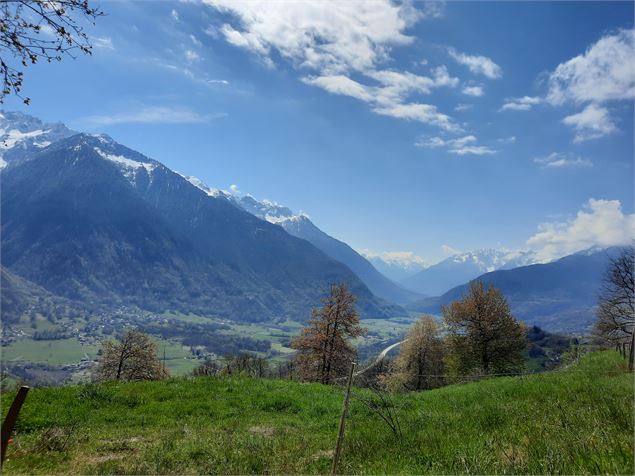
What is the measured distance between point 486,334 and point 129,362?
48.4 meters

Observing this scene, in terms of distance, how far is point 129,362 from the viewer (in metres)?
56.5

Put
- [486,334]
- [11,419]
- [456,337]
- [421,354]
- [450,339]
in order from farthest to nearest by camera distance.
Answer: [421,354]
[450,339]
[456,337]
[486,334]
[11,419]

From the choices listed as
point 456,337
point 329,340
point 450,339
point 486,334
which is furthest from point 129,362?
point 486,334

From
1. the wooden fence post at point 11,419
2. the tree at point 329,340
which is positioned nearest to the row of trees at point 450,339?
the tree at point 329,340

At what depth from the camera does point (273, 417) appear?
57.3 feet

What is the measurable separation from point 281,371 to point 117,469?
11034 centimetres

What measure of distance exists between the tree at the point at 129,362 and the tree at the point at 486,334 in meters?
40.8

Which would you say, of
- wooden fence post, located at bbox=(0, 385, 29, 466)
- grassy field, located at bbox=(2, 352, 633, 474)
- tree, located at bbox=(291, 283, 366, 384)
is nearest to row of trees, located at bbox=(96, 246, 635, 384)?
tree, located at bbox=(291, 283, 366, 384)

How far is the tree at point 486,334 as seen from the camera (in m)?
51.8

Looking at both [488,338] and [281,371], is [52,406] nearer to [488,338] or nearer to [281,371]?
[488,338]

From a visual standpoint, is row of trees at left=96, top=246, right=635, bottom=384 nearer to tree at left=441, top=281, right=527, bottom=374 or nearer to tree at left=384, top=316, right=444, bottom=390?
tree at left=441, top=281, right=527, bottom=374

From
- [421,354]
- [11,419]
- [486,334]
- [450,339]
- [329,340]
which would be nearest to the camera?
[11,419]

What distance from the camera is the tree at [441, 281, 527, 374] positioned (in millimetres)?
51844

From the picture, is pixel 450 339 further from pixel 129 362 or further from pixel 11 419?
pixel 11 419
